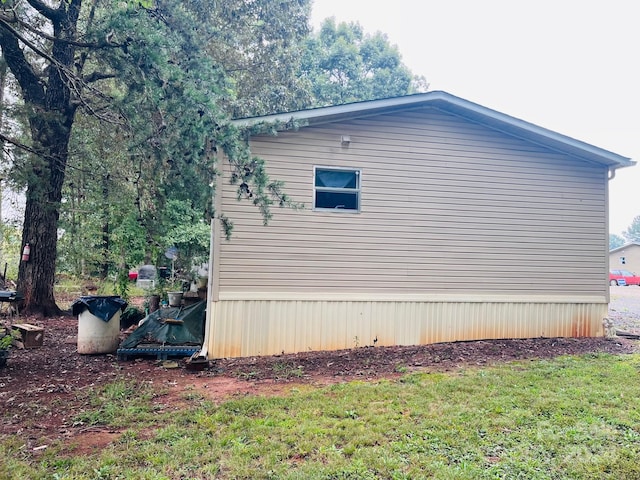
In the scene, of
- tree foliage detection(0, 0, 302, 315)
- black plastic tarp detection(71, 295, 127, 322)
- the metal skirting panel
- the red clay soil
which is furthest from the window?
black plastic tarp detection(71, 295, 127, 322)

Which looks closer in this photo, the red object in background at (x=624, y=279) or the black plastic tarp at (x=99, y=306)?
the black plastic tarp at (x=99, y=306)

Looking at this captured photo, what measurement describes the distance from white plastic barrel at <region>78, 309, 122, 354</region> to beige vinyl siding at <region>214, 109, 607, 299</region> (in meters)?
1.89

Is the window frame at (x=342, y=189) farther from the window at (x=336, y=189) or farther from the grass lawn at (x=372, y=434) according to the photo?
the grass lawn at (x=372, y=434)

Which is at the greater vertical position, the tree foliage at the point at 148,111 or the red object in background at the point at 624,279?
the tree foliage at the point at 148,111

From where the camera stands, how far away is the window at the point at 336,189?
6.51 metres

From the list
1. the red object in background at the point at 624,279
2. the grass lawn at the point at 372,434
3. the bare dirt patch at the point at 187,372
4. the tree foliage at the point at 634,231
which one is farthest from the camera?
the tree foliage at the point at 634,231

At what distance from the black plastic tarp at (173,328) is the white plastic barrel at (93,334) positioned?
0.26m

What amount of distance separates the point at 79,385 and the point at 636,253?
42.1 metres

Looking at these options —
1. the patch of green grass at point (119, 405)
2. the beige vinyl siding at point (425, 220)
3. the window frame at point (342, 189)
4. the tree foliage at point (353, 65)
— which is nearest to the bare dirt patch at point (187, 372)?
the patch of green grass at point (119, 405)

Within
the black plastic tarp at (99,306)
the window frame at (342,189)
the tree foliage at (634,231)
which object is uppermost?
the tree foliage at (634,231)

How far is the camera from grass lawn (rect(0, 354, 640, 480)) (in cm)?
276

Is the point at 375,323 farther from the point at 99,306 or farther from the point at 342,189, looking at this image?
the point at 99,306

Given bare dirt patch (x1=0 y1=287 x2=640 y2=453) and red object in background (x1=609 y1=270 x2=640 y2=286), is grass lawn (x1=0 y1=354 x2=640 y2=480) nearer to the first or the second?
bare dirt patch (x1=0 y1=287 x2=640 y2=453)

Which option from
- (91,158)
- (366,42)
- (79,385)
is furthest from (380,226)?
(366,42)
